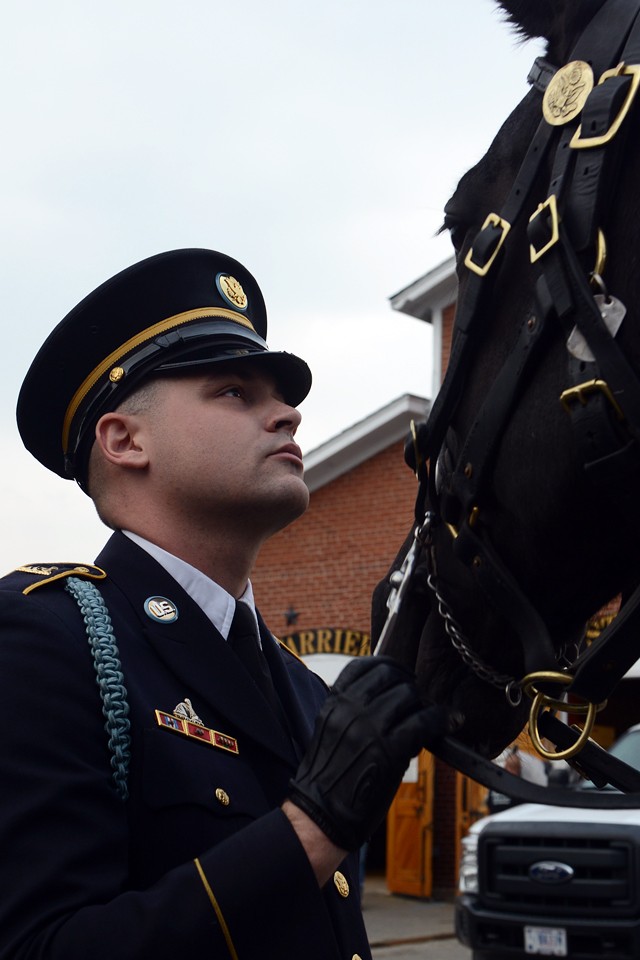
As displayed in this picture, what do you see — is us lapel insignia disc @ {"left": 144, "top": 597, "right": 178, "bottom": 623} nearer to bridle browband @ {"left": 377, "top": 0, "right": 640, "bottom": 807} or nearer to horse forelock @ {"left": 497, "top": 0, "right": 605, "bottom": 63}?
bridle browband @ {"left": 377, "top": 0, "right": 640, "bottom": 807}

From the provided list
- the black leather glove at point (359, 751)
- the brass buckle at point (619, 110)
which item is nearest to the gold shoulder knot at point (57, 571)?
the black leather glove at point (359, 751)

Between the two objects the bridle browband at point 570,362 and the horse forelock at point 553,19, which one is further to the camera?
the horse forelock at point 553,19

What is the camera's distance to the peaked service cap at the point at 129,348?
2285 mm

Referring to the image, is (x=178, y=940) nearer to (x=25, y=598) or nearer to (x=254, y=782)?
(x=254, y=782)

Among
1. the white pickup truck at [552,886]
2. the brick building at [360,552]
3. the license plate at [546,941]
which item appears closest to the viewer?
the white pickup truck at [552,886]

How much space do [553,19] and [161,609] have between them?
1.24 meters

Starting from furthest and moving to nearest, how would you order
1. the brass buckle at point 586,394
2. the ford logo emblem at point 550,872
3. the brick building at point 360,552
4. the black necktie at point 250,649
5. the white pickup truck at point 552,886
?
the brick building at point 360,552
the ford logo emblem at point 550,872
the white pickup truck at point 552,886
the black necktie at point 250,649
the brass buckle at point 586,394

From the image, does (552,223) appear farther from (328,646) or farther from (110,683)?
(328,646)

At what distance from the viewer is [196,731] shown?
1892 millimetres

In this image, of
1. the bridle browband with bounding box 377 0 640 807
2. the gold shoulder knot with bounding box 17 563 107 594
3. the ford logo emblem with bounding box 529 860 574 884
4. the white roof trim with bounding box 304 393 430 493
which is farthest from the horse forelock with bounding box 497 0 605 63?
the white roof trim with bounding box 304 393 430 493

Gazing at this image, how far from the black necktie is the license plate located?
5.22m

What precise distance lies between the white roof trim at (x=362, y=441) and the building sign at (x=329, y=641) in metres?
1.85

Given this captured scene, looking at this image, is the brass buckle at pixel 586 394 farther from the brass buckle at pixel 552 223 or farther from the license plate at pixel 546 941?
the license plate at pixel 546 941

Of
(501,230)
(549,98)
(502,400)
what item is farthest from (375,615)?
(549,98)
